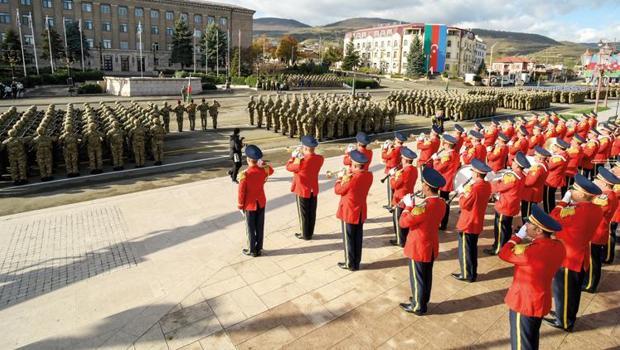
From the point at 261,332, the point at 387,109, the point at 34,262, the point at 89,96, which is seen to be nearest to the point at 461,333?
the point at 261,332

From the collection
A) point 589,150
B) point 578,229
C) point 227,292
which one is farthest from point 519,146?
point 227,292

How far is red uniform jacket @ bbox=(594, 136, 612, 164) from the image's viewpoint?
36.1 ft

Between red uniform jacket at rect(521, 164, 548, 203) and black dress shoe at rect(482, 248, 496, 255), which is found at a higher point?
red uniform jacket at rect(521, 164, 548, 203)

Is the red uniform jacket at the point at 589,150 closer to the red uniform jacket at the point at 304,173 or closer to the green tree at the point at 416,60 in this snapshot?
the red uniform jacket at the point at 304,173

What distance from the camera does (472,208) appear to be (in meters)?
5.97

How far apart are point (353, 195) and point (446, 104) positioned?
23.4 metres

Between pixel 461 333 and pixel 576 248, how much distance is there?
1.75 m

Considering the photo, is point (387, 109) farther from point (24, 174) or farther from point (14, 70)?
point (14, 70)

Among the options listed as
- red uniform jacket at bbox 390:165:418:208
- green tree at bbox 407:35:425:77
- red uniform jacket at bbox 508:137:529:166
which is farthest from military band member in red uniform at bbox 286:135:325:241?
green tree at bbox 407:35:425:77

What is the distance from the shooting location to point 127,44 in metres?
68.7

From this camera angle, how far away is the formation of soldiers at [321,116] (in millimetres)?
18188

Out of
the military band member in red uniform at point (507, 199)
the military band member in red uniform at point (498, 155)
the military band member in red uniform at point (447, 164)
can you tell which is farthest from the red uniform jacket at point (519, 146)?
the military band member in red uniform at point (507, 199)

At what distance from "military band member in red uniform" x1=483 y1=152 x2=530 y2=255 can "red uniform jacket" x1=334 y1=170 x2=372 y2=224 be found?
7.98 feet

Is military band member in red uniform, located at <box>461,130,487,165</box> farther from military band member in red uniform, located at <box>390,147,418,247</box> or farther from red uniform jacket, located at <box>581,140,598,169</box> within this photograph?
military band member in red uniform, located at <box>390,147,418,247</box>
